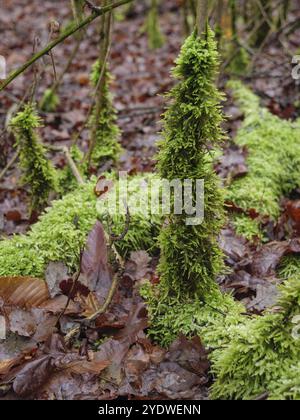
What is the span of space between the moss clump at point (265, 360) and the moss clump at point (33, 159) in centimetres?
191

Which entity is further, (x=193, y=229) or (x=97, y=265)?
(x=97, y=265)

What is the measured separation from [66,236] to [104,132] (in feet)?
4.13

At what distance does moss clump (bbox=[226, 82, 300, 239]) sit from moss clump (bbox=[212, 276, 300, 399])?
131 centimetres

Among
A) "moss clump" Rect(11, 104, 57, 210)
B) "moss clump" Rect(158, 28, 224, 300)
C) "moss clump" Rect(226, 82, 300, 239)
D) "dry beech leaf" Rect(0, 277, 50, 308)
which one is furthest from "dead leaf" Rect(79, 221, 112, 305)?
"moss clump" Rect(226, 82, 300, 239)

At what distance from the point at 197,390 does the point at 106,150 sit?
2235 millimetres

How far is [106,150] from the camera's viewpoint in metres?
3.88

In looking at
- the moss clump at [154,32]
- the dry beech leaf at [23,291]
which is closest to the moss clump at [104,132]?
the dry beech leaf at [23,291]

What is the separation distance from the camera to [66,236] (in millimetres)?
2893

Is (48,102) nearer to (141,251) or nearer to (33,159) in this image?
A: (33,159)

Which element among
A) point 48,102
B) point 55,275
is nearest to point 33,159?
point 55,275

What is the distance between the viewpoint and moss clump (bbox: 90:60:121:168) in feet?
12.4

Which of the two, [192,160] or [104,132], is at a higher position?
[104,132]

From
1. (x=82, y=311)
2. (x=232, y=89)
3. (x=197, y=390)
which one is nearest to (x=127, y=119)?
(x=232, y=89)

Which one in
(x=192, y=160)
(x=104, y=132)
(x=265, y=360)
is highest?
(x=104, y=132)
